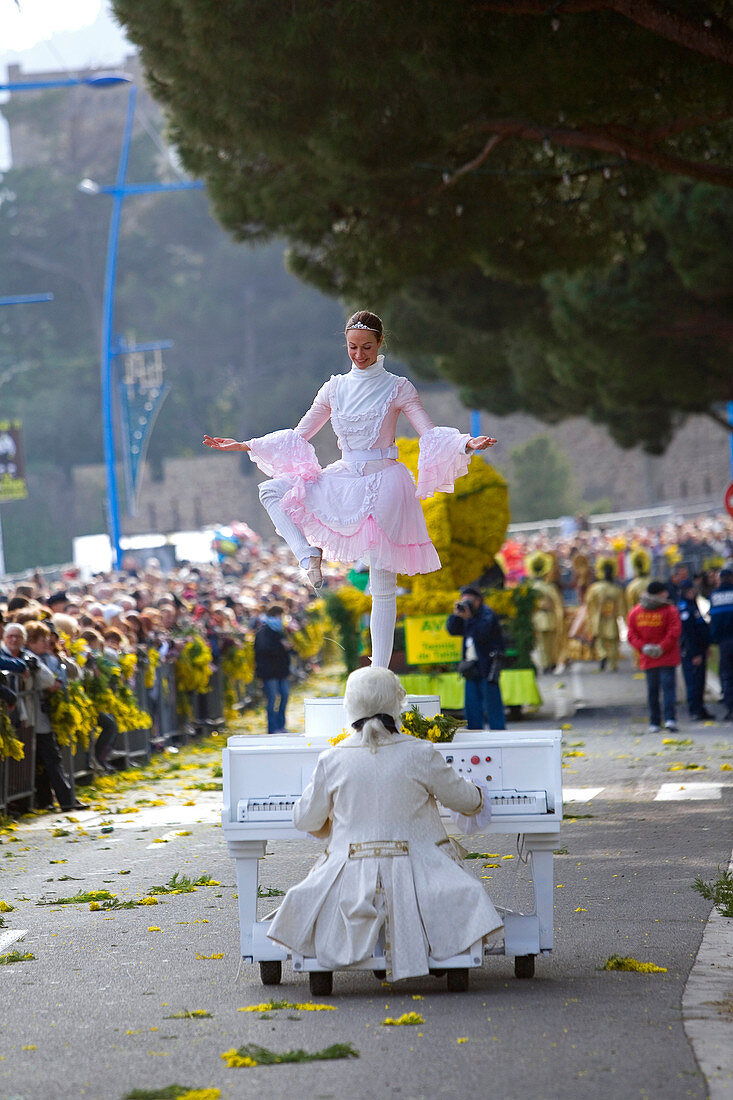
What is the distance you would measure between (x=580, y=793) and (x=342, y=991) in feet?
23.1

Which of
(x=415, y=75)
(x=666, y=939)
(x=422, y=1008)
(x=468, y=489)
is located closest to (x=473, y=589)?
(x=468, y=489)

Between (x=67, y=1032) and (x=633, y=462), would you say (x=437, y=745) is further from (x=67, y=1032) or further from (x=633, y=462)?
(x=633, y=462)

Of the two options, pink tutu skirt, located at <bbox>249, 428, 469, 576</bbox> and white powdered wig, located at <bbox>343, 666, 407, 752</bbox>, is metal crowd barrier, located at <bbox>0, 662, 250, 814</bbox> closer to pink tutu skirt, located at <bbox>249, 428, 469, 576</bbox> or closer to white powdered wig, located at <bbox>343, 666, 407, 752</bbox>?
pink tutu skirt, located at <bbox>249, 428, 469, 576</bbox>

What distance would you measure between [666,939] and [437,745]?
160 cm

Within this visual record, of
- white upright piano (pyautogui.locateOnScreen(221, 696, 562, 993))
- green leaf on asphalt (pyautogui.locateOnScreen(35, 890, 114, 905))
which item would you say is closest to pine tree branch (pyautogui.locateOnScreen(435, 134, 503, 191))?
green leaf on asphalt (pyautogui.locateOnScreen(35, 890, 114, 905))

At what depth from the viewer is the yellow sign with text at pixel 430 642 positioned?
18797 mm

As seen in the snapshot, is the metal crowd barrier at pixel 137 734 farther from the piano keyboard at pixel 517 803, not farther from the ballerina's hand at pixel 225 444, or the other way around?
the piano keyboard at pixel 517 803

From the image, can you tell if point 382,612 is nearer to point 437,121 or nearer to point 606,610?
point 437,121

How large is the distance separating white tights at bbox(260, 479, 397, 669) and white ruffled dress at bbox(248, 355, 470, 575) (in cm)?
3

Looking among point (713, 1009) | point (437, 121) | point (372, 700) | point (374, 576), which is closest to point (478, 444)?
point (374, 576)

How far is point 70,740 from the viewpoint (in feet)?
45.2

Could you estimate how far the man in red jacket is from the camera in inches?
692

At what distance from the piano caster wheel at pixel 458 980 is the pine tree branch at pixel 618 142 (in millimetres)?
8766

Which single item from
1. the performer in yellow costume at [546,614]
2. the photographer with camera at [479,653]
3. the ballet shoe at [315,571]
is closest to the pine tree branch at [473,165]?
the photographer with camera at [479,653]
